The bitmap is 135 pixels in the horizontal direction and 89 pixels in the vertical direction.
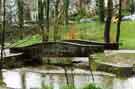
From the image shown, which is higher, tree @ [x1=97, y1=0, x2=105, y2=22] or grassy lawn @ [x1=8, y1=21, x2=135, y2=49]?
tree @ [x1=97, y1=0, x2=105, y2=22]

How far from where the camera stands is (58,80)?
12.9m

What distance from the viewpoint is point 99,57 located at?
1591cm

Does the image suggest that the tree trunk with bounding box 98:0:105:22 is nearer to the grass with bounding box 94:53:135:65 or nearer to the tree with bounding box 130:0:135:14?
the tree with bounding box 130:0:135:14

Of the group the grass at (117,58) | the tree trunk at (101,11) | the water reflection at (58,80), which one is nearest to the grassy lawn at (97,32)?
the tree trunk at (101,11)

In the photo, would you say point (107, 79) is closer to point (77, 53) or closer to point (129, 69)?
point (129, 69)

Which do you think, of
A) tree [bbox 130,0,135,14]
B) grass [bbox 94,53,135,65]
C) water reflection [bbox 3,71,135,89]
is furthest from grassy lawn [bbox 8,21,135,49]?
water reflection [bbox 3,71,135,89]

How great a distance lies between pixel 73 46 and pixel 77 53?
436 mm

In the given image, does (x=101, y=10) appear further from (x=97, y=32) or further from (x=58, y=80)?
(x=58, y=80)

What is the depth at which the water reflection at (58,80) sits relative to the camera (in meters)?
12.1

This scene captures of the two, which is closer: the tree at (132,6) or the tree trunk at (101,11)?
the tree trunk at (101,11)

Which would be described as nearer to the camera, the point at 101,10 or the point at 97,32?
the point at 97,32

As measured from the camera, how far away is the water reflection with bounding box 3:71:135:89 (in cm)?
1210

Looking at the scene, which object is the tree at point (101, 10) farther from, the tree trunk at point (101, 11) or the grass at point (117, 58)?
the grass at point (117, 58)

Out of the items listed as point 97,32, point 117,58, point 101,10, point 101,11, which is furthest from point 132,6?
point 117,58
